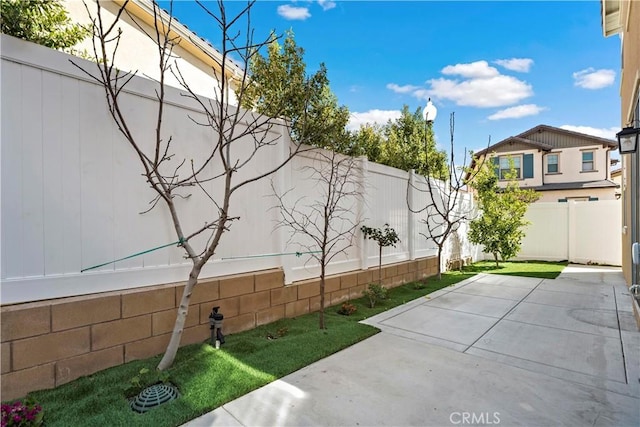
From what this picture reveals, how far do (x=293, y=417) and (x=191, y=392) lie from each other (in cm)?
81

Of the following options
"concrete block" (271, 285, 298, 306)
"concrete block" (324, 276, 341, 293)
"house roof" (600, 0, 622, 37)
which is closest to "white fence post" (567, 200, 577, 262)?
"house roof" (600, 0, 622, 37)

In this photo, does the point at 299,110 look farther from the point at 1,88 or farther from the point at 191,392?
the point at 191,392

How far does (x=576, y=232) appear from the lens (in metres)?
10.0

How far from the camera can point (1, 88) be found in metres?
2.18

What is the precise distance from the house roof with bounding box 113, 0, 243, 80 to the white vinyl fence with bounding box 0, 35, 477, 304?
506 centimetres

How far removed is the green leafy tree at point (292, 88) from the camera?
6.02 meters

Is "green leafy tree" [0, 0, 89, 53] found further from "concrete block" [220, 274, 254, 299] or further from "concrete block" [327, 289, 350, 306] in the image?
"concrete block" [327, 289, 350, 306]

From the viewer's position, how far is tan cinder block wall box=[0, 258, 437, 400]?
2.20 m

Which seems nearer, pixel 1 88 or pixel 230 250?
pixel 1 88

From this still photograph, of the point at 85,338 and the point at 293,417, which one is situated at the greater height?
the point at 85,338

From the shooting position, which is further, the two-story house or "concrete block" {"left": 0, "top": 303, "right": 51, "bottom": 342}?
the two-story house

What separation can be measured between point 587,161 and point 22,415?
22807 millimetres

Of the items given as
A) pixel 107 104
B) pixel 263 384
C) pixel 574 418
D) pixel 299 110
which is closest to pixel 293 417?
pixel 263 384

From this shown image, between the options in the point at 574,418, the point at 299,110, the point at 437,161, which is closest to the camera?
the point at 574,418
